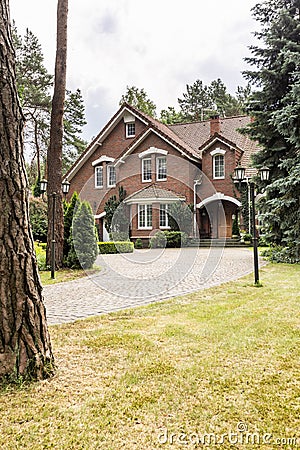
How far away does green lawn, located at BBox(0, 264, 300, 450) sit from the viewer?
2.30m

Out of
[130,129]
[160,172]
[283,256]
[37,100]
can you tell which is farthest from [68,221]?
[37,100]

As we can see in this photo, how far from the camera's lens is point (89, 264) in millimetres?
11547

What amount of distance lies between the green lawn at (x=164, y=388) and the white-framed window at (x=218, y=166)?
18.5m

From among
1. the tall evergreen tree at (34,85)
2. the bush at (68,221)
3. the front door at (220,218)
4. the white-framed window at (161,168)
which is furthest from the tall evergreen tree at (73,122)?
the bush at (68,221)

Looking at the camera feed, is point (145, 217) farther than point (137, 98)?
No

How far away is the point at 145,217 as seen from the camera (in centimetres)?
2383

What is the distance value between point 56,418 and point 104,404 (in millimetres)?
352

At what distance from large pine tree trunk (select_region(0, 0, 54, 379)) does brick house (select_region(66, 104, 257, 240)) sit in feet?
64.5

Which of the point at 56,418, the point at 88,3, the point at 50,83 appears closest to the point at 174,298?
the point at 56,418

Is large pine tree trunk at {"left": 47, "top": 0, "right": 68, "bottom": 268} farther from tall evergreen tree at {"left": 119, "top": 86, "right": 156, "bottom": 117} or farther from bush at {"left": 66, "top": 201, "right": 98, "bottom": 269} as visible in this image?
tall evergreen tree at {"left": 119, "top": 86, "right": 156, "bottom": 117}

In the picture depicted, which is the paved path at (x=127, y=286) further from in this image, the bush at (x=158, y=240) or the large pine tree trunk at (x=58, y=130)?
the bush at (x=158, y=240)

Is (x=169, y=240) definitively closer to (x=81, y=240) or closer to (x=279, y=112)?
(x=81, y=240)

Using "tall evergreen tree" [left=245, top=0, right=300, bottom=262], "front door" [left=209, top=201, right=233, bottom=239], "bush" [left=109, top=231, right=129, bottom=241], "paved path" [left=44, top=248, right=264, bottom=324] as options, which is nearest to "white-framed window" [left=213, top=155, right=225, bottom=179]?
"front door" [left=209, top=201, right=233, bottom=239]

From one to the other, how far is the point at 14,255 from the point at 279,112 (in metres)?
11.1
